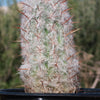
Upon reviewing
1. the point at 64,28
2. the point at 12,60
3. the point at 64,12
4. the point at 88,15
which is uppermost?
the point at 88,15

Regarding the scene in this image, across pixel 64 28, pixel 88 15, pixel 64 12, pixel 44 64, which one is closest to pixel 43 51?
pixel 44 64

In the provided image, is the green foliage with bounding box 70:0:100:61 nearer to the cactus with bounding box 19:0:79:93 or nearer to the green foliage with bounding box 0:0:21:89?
the green foliage with bounding box 0:0:21:89

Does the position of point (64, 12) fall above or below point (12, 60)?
above

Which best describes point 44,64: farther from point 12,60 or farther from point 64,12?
point 12,60

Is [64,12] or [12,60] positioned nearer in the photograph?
[64,12]

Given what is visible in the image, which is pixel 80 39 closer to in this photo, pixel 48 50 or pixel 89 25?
pixel 89 25

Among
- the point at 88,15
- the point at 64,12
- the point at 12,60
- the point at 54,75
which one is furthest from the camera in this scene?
the point at 88,15

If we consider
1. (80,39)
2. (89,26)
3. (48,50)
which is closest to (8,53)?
(80,39)

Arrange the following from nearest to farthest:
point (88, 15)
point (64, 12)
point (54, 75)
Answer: point (54, 75) < point (64, 12) < point (88, 15)
